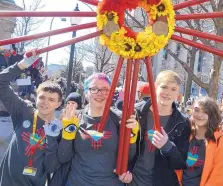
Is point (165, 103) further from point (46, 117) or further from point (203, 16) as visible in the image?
point (46, 117)

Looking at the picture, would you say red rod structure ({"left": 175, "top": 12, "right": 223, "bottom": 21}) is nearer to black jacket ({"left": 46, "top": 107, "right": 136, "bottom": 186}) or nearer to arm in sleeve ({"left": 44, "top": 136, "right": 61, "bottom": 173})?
black jacket ({"left": 46, "top": 107, "right": 136, "bottom": 186})

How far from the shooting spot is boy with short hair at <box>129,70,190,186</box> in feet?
9.30

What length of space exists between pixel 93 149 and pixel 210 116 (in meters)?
1.11

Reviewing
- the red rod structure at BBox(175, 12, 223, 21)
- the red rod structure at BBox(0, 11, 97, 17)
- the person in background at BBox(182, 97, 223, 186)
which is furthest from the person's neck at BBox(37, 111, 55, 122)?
the red rod structure at BBox(175, 12, 223, 21)

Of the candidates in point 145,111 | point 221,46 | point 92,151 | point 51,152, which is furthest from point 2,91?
point 221,46

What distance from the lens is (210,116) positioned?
302cm

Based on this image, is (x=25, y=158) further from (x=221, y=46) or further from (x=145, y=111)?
(x=221, y=46)

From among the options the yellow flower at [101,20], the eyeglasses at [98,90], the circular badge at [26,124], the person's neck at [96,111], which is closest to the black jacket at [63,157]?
the person's neck at [96,111]

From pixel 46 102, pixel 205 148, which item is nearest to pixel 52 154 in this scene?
pixel 46 102

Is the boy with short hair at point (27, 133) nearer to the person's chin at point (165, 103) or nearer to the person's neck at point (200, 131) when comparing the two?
the person's chin at point (165, 103)

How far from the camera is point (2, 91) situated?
2.86 m

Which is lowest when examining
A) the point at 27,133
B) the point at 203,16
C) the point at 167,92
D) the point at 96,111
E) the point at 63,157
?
the point at 63,157

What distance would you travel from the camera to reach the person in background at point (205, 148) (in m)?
2.85

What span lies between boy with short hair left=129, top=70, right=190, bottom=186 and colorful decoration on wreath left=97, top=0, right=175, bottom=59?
692 millimetres
